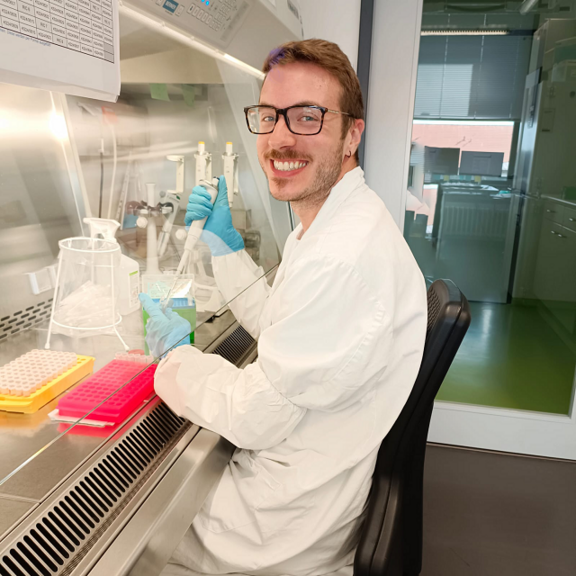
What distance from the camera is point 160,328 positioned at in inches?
43.4

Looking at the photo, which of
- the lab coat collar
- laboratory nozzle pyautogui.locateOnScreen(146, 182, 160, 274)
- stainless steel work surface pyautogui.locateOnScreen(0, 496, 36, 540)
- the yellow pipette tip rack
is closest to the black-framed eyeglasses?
the lab coat collar

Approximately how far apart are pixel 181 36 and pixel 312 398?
89 cm

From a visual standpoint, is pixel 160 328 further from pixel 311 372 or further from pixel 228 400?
pixel 311 372

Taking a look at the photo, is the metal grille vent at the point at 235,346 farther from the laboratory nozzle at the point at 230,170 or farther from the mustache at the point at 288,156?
the mustache at the point at 288,156

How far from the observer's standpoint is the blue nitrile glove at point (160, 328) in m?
1.09

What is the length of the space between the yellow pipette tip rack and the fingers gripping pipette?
0.31 metres

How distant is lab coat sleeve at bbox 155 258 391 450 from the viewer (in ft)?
3.27

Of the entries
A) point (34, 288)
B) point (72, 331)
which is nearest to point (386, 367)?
point (72, 331)

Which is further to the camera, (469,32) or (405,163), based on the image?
(405,163)

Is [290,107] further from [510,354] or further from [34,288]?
[510,354]

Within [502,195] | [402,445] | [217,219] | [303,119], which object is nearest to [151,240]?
[217,219]

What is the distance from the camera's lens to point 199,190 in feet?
4.93

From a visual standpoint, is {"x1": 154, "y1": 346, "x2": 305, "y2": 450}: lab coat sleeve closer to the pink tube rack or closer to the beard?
the pink tube rack

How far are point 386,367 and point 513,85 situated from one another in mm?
1787
